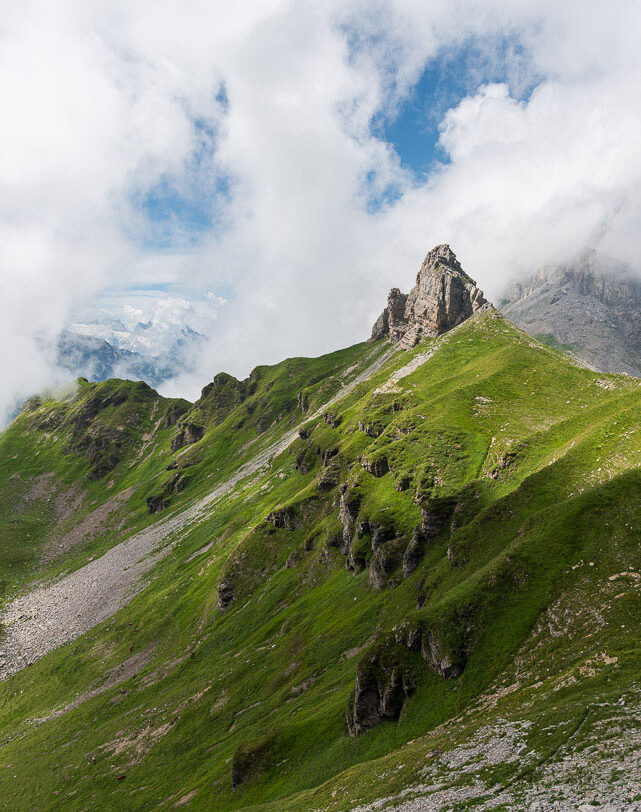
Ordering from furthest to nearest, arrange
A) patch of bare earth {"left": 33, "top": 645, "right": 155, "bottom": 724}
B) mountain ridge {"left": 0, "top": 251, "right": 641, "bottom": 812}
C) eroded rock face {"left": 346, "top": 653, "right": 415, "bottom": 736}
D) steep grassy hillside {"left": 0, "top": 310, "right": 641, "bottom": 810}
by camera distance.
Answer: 1. patch of bare earth {"left": 33, "top": 645, "right": 155, "bottom": 724}
2. eroded rock face {"left": 346, "top": 653, "right": 415, "bottom": 736}
3. steep grassy hillside {"left": 0, "top": 310, "right": 641, "bottom": 810}
4. mountain ridge {"left": 0, "top": 251, "right": 641, "bottom": 812}

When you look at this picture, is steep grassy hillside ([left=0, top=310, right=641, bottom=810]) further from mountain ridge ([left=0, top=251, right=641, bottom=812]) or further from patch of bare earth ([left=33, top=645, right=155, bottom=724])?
patch of bare earth ([left=33, top=645, right=155, bottom=724])

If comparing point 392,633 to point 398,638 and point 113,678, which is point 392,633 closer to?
point 398,638

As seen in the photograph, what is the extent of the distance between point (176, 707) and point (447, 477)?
86153 millimetres

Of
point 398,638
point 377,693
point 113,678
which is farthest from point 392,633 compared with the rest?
point 113,678

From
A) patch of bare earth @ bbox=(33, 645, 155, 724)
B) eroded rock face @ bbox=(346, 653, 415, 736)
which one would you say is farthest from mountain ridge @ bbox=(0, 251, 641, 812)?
patch of bare earth @ bbox=(33, 645, 155, 724)

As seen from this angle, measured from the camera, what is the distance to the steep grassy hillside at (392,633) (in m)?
49.5

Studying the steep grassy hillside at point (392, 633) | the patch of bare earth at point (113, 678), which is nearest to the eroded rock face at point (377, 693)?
the steep grassy hillside at point (392, 633)

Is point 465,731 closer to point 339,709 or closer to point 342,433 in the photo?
point 339,709

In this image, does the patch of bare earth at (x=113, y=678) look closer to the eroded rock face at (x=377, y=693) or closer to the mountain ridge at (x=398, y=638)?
the mountain ridge at (x=398, y=638)

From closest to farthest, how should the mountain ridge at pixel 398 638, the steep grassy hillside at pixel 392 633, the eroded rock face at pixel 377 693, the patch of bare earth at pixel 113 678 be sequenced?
the mountain ridge at pixel 398 638 → the steep grassy hillside at pixel 392 633 → the eroded rock face at pixel 377 693 → the patch of bare earth at pixel 113 678

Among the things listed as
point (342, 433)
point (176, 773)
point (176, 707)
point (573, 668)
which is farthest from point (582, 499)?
point (342, 433)

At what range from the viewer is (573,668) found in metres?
48.3

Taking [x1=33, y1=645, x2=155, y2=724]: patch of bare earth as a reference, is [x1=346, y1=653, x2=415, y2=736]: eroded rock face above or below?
below

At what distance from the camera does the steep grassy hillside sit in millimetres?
49500
